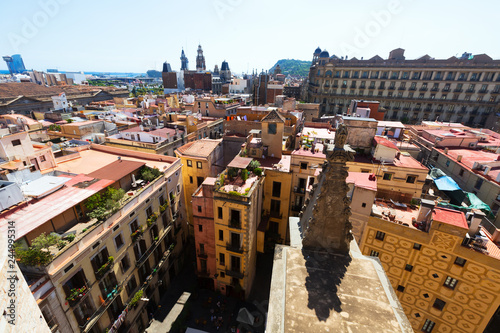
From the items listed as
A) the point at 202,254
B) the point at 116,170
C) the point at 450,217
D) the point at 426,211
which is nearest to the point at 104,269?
the point at 116,170

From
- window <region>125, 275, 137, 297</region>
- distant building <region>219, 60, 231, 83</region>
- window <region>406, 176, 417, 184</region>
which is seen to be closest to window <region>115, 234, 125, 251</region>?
window <region>125, 275, 137, 297</region>

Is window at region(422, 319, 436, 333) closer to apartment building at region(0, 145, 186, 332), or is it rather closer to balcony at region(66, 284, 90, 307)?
apartment building at region(0, 145, 186, 332)

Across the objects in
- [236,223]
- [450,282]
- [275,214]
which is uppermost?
[236,223]

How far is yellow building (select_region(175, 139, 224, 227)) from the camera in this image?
3403 cm

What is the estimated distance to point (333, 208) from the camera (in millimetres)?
11289

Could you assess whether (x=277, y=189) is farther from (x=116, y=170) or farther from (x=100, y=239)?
(x=100, y=239)

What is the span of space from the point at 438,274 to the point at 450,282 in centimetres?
112

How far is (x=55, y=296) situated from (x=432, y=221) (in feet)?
99.2

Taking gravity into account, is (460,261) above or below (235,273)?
above

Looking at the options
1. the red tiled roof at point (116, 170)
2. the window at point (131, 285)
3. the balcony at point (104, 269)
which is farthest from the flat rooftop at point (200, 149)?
the balcony at point (104, 269)

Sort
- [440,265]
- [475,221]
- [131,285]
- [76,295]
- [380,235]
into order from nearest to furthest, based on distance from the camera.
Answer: [76,295]
[475,221]
[440,265]
[380,235]
[131,285]

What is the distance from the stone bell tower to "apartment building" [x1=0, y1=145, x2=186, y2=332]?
57.2 feet

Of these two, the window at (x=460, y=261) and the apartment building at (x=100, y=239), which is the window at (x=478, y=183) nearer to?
the window at (x=460, y=261)

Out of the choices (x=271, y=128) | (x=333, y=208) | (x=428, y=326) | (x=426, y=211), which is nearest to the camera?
(x=333, y=208)
